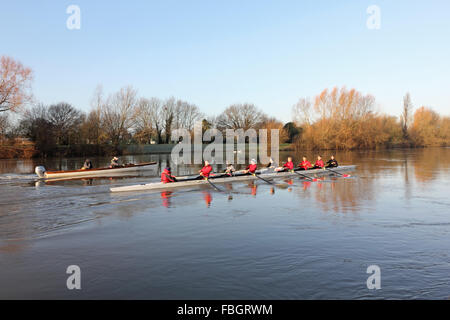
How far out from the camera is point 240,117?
82.7 meters

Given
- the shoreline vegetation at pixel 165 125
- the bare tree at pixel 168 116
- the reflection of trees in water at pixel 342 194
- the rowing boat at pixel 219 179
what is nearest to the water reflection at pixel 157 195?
the reflection of trees in water at pixel 342 194

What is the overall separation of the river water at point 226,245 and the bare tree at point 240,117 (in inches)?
2611

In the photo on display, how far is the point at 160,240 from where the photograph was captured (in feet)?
30.1

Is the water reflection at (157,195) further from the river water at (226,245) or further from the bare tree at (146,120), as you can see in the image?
the bare tree at (146,120)

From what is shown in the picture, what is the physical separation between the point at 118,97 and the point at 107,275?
51836mm

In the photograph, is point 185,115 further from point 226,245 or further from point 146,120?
point 226,245

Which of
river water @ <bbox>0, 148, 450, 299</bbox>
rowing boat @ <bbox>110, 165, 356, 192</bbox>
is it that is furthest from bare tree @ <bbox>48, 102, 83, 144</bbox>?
river water @ <bbox>0, 148, 450, 299</bbox>

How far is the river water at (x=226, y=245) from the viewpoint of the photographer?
6227 mm

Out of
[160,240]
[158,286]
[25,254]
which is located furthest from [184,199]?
[158,286]

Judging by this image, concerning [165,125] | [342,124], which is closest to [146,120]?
[165,125]

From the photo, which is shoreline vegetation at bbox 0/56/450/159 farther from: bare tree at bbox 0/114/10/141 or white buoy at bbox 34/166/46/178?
white buoy at bbox 34/166/46/178

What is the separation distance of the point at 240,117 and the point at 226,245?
7510cm

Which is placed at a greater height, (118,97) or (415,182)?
(118,97)

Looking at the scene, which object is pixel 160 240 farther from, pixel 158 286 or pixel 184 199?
pixel 184 199
